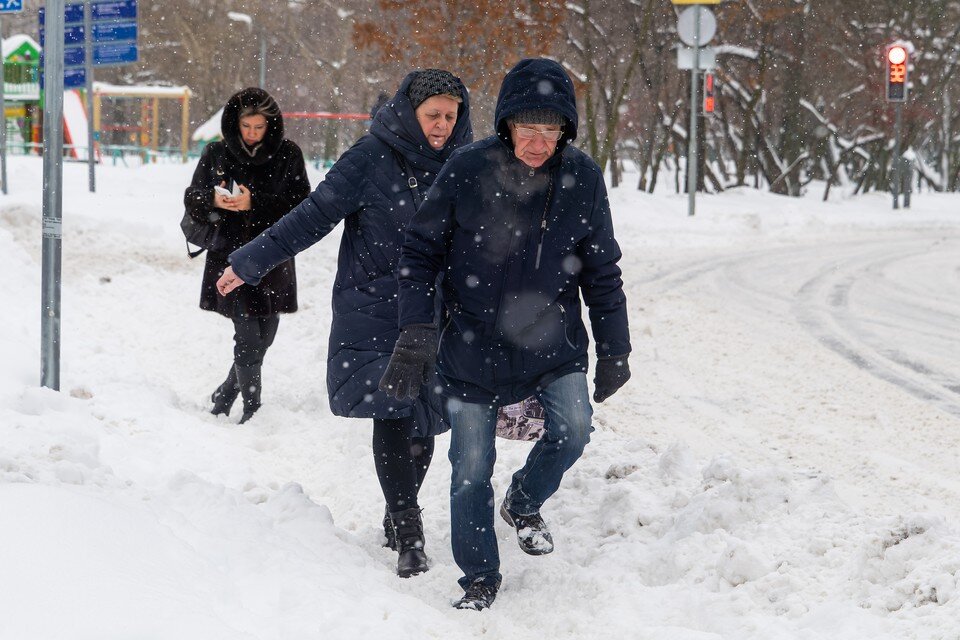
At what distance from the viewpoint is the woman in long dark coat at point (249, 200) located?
5.80 meters

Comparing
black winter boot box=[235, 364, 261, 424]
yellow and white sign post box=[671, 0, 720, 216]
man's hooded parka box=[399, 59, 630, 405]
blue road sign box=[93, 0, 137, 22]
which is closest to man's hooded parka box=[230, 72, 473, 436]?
man's hooded parka box=[399, 59, 630, 405]

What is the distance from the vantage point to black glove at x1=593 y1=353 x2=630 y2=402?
3.61m

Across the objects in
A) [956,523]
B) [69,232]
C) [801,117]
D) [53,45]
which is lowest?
[956,523]

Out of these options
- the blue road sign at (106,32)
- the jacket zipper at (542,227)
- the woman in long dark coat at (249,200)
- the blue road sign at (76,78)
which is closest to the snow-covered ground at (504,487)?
the woman in long dark coat at (249,200)

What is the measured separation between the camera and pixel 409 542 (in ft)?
13.2

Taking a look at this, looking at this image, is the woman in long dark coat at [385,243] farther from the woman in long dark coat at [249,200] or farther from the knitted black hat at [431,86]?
the woman in long dark coat at [249,200]

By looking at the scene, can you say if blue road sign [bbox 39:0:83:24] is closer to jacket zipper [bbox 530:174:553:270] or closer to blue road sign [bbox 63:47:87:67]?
blue road sign [bbox 63:47:87:67]

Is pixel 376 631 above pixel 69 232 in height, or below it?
below

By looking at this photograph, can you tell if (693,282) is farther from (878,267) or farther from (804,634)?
(804,634)

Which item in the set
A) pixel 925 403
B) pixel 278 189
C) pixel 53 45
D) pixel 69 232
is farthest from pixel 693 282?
pixel 53 45

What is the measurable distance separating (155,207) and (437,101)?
1238 centimetres

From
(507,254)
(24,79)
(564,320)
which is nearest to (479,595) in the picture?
(564,320)

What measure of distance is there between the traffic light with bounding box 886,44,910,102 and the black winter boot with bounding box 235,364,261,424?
21988mm

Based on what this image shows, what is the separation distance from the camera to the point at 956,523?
4570 mm
